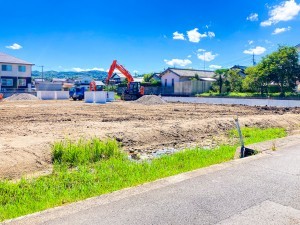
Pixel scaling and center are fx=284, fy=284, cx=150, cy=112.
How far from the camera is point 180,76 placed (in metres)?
49.2

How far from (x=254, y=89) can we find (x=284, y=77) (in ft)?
18.9

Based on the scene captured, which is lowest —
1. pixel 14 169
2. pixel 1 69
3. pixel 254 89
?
pixel 14 169

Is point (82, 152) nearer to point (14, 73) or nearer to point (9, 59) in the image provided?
point (14, 73)

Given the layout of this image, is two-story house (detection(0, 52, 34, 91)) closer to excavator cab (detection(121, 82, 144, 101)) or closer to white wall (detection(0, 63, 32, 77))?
white wall (detection(0, 63, 32, 77))

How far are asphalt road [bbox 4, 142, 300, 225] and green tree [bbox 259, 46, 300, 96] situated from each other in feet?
86.5

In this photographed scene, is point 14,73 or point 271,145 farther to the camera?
point 14,73

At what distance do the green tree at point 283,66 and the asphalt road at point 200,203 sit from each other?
2638 centimetres

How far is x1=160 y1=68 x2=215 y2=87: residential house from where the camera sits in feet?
163

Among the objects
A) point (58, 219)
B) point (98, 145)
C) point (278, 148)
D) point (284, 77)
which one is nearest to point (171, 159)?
point (98, 145)

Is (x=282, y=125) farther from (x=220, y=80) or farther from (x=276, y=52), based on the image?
(x=220, y=80)

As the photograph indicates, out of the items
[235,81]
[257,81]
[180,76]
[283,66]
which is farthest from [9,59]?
[283,66]

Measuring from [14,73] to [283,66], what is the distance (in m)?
43.5

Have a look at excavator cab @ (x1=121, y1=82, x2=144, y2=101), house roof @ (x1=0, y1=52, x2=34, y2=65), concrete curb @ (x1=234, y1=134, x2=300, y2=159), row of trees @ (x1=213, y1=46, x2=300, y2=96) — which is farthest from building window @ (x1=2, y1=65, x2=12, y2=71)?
concrete curb @ (x1=234, y1=134, x2=300, y2=159)

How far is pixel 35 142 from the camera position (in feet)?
26.3
